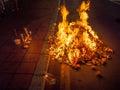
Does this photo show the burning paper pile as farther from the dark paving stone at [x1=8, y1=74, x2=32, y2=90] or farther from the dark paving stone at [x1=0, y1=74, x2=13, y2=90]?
the dark paving stone at [x1=0, y1=74, x2=13, y2=90]

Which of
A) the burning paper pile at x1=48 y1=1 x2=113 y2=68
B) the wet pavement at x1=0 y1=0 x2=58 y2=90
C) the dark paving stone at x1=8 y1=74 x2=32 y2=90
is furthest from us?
the burning paper pile at x1=48 y1=1 x2=113 y2=68

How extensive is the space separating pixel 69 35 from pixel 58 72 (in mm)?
1784

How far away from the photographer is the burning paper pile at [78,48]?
7246 mm

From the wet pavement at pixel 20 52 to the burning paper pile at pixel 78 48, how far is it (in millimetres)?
827

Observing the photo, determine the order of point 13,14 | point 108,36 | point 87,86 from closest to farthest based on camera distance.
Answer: point 87,86 < point 108,36 < point 13,14

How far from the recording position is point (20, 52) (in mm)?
7965

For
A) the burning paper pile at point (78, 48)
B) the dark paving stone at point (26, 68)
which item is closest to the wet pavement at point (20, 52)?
the dark paving stone at point (26, 68)

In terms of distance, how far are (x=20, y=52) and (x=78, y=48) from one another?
249 cm

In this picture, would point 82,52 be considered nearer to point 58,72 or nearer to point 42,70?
point 58,72

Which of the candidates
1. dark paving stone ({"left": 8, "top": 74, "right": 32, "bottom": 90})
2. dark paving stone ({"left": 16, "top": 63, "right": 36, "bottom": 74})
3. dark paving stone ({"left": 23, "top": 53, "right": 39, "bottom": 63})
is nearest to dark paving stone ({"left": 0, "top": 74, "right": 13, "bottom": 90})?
dark paving stone ({"left": 8, "top": 74, "right": 32, "bottom": 90})

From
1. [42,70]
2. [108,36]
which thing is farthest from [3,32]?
[108,36]

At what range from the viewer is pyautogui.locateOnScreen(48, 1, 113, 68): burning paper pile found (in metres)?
7.25

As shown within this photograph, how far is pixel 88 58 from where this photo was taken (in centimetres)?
738

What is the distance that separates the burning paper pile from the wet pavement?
2.71 feet
